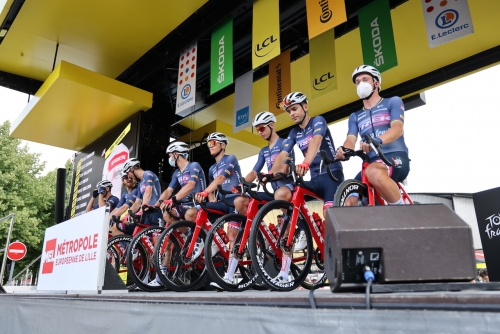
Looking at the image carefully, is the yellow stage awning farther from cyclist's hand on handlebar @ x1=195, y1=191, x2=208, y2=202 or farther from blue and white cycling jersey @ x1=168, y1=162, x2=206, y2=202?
cyclist's hand on handlebar @ x1=195, y1=191, x2=208, y2=202

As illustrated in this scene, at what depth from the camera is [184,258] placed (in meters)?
4.70

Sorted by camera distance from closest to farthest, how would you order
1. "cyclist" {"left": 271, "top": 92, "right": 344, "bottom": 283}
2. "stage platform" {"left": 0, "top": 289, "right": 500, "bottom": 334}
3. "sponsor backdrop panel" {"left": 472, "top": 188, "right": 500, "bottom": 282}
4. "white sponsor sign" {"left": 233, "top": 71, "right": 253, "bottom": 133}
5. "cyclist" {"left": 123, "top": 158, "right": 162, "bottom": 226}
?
1. "stage platform" {"left": 0, "top": 289, "right": 500, "bottom": 334}
2. "sponsor backdrop panel" {"left": 472, "top": 188, "right": 500, "bottom": 282}
3. "cyclist" {"left": 271, "top": 92, "right": 344, "bottom": 283}
4. "cyclist" {"left": 123, "top": 158, "right": 162, "bottom": 226}
5. "white sponsor sign" {"left": 233, "top": 71, "right": 253, "bottom": 133}

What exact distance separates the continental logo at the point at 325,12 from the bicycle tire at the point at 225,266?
9.61 ft

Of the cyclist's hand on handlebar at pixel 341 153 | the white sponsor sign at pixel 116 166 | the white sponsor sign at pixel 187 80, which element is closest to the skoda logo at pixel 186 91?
the white sponsor sign at pixel 187 80

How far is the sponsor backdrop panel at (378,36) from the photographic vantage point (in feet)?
19.0

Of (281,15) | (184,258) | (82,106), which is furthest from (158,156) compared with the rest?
(184,258)

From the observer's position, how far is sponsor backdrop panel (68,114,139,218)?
28.5 ft

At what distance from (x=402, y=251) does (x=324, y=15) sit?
14.9 feet

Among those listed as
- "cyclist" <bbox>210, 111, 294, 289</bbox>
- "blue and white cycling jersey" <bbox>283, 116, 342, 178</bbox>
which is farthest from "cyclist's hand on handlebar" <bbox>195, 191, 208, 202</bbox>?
"blue and white cycling jersey" <bbox>283, 116, 342, 178</bbox>

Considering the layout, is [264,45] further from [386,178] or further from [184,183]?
[386,178]

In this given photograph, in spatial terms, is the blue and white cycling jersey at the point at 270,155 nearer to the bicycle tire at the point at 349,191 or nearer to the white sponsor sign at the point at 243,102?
the bicycle tire at the point at 349,191

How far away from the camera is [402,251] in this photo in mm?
1549

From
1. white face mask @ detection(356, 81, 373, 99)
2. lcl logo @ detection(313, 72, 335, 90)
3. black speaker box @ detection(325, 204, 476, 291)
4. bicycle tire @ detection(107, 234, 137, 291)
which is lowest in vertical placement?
black speaker box @ detection(325, 204, 476, 291)

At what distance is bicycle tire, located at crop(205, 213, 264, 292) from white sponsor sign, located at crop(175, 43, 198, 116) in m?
3.54
